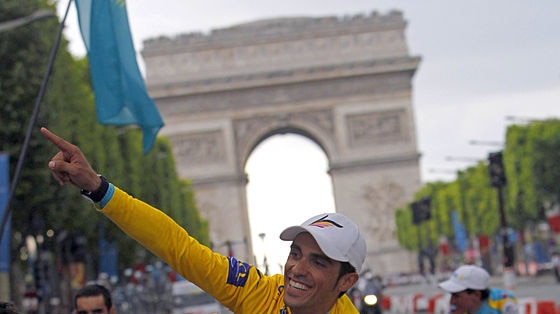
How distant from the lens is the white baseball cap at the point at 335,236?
4328mm

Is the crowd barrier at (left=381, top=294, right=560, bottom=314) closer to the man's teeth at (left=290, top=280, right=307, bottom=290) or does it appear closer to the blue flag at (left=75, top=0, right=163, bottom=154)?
the blue flag at (left=75, top=0, right=163, bottom=154)

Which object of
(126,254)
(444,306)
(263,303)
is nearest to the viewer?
(263,303)

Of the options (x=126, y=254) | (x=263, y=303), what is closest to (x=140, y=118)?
(x=263, y=303)

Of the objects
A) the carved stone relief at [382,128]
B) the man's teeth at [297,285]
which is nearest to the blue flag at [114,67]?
the man's teeth at [297,285]

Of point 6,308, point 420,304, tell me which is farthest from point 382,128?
point 6,308

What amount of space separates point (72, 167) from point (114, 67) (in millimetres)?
7556

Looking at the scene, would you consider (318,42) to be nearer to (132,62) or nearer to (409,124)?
(409,124)

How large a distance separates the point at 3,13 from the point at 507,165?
3628 cm

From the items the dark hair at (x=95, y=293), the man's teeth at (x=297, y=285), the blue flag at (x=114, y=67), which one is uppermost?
the blue flag at (x=114, y=67)

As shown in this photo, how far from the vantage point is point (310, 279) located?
14.4ft

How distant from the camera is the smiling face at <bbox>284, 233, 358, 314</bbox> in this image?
4.37 m

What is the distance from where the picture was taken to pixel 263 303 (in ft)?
15.2

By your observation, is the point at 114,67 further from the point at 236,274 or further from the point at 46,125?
the point at 46,125

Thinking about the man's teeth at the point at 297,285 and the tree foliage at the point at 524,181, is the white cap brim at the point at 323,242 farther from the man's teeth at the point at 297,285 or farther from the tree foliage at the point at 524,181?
the tree foliage at the point at 524,181
